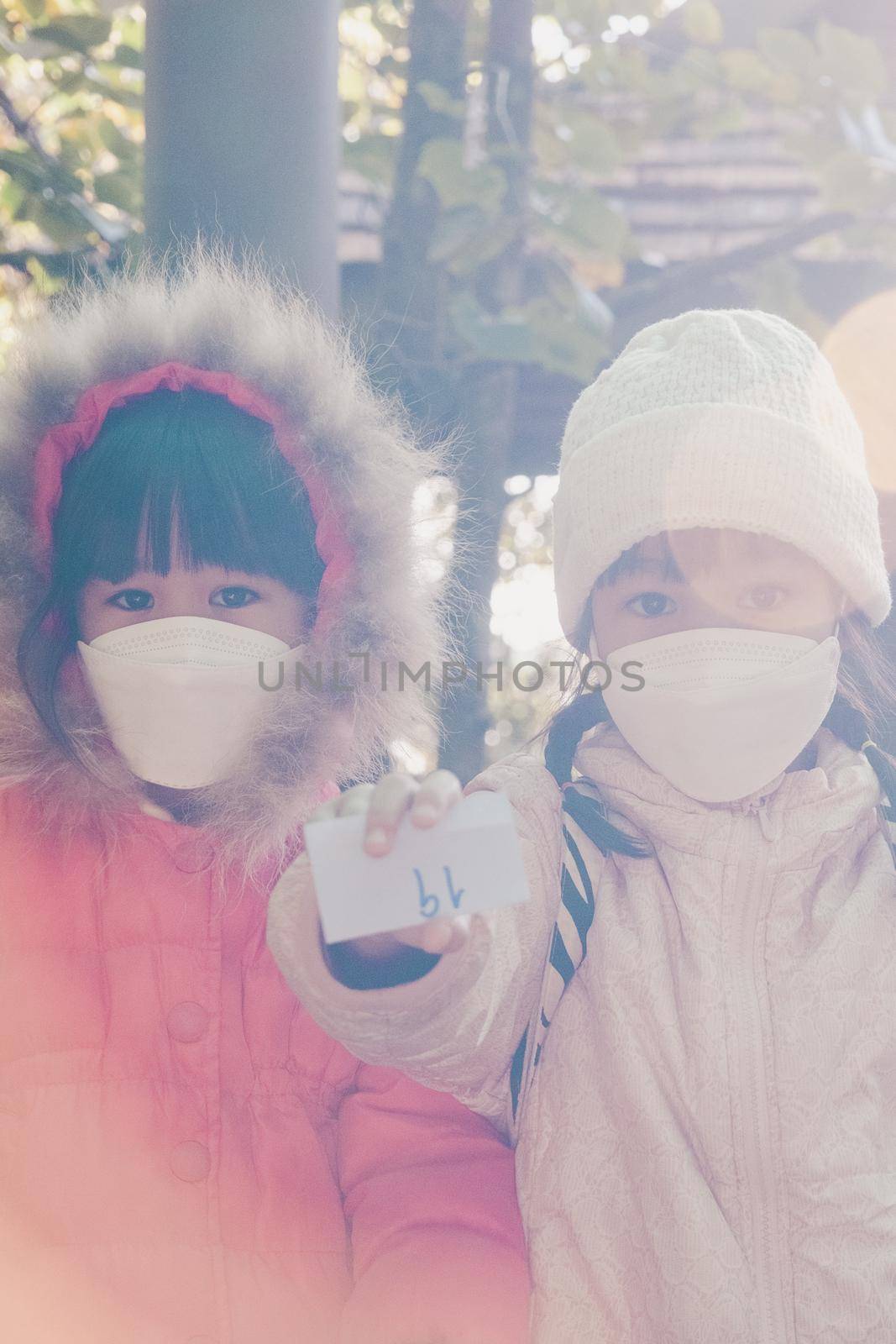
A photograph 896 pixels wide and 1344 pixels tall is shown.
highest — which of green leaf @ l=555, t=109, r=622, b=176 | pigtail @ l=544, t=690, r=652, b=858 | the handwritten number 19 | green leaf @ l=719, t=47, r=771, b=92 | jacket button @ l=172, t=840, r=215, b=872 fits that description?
green leaf @ l=719, t=47, r=771, b=92

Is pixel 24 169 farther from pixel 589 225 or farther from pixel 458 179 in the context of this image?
pixel 589 225

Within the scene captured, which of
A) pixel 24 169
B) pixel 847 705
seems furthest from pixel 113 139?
pixel 847 705

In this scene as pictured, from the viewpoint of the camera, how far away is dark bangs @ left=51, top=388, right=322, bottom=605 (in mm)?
1860

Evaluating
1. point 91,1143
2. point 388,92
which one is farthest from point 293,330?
point 388,92

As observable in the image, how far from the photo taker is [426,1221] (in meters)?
1.72

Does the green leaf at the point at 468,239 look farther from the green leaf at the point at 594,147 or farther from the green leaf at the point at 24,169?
the green leaf at the point at 24,169

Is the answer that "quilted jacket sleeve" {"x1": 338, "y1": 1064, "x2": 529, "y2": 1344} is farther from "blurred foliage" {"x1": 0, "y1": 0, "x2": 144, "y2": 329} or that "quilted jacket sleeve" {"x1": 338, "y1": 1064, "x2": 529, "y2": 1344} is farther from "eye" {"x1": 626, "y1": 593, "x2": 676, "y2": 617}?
"blurred foliage" {"x1": 0, "y1": 0, "x2": 144, "y2": 329}

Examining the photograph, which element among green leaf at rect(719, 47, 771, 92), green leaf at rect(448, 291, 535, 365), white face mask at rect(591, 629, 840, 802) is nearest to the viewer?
white face mask at rect(591, 629, 840, 802)

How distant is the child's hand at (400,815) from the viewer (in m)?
1.32

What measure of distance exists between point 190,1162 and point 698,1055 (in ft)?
2.15

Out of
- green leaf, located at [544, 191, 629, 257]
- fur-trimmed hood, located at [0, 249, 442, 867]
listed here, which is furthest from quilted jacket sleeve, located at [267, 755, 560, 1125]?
green leaf, located at [544, 191, 629, 257]

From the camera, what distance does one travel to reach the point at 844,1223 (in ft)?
5.23

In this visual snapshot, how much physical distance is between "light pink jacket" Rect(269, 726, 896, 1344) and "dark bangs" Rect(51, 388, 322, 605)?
0.46m

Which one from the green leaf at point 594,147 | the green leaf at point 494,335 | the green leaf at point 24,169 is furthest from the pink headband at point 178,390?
the green leaf at point 594,147
